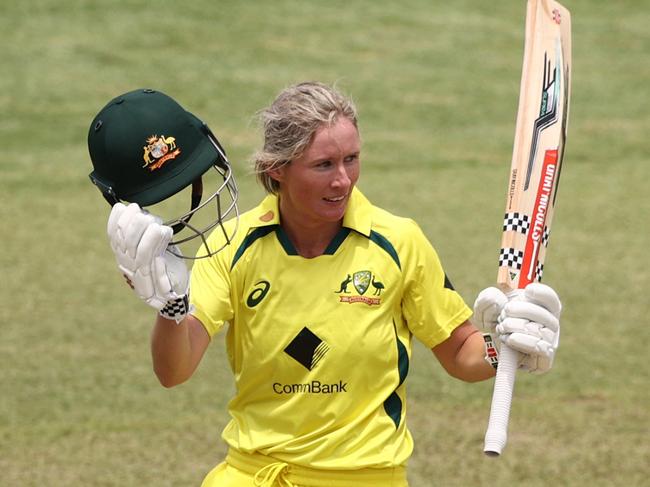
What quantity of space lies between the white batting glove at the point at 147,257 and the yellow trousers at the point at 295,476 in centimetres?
64

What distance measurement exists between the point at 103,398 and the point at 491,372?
13.0 feet

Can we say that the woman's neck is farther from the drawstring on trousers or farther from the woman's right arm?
the drawstring on trousers

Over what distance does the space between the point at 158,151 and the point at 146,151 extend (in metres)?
0.04

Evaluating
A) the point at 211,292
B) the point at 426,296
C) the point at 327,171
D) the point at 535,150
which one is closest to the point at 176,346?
the point at 211,292

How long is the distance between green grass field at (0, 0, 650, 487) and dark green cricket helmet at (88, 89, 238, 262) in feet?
2.76

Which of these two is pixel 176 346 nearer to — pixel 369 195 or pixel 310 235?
pixel 310 235

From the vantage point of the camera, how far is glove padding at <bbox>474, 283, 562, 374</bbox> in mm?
3918

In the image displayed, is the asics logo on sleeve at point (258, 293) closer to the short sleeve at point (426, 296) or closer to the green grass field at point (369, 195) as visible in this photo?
the short sleeve at point (426, 296)

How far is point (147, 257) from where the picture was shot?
3.63 m

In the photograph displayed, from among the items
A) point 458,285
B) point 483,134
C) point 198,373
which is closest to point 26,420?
point 198,373

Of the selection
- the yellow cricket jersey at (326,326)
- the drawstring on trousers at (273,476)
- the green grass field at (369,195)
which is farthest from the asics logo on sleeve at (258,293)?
the green grass field at (369,195)

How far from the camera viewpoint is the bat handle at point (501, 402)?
3.91 meters

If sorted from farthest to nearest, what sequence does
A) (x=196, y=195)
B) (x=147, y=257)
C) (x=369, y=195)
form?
(x=369, y=195) < (x=196, y=195) < (x=147, y=257)

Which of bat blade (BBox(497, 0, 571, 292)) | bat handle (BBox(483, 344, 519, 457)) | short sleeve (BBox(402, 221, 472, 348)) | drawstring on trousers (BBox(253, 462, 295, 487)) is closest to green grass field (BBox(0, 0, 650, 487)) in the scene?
short sleeve (BBox(402, 221, 472, 348))
